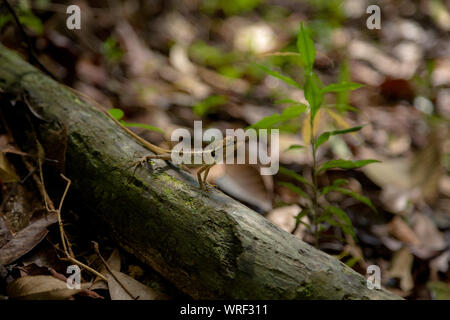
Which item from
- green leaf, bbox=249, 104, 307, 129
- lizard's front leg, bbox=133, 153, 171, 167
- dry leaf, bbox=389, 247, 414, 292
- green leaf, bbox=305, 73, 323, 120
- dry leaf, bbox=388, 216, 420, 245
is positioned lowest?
dry leaf, bbox=389, 247, 414, 292

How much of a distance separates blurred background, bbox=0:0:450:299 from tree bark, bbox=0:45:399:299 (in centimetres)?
76

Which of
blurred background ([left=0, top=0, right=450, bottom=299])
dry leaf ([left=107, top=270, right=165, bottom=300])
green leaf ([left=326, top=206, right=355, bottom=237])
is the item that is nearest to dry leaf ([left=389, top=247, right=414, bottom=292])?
blurred background ([left=0, top=0, right=450, bottom=299])

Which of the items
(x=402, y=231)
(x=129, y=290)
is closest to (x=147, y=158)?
(x=129, y=290)

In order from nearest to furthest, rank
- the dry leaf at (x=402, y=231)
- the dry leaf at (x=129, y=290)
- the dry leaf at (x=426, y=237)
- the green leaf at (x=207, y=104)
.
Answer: the dry leaf at (x=129, y=290)
the dry leaf at (x=426, y=237)
the dry leaf at (x=402, y=231)
the green leaf at (x=207, y=104)

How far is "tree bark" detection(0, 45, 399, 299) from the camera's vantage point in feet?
5.48

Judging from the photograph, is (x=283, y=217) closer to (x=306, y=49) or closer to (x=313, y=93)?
(x=313, y=93)

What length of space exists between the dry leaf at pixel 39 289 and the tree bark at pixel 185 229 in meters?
0.41

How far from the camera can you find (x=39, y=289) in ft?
5.61

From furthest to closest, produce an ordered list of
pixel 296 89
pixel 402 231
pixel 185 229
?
pixel 296 89 < pixel 402 231 < pixel 185 229

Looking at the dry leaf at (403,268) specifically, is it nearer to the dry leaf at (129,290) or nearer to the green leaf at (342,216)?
the green leaf at (342,216)

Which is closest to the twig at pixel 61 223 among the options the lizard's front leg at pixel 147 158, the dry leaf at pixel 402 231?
the lizard's front leg at pixel 147 158

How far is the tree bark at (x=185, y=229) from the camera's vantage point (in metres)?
1.67

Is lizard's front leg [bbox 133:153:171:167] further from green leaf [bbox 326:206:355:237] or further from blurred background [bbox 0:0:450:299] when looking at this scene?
green leaf [bbox 326:206:355:237]

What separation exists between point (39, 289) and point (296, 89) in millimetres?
4559
